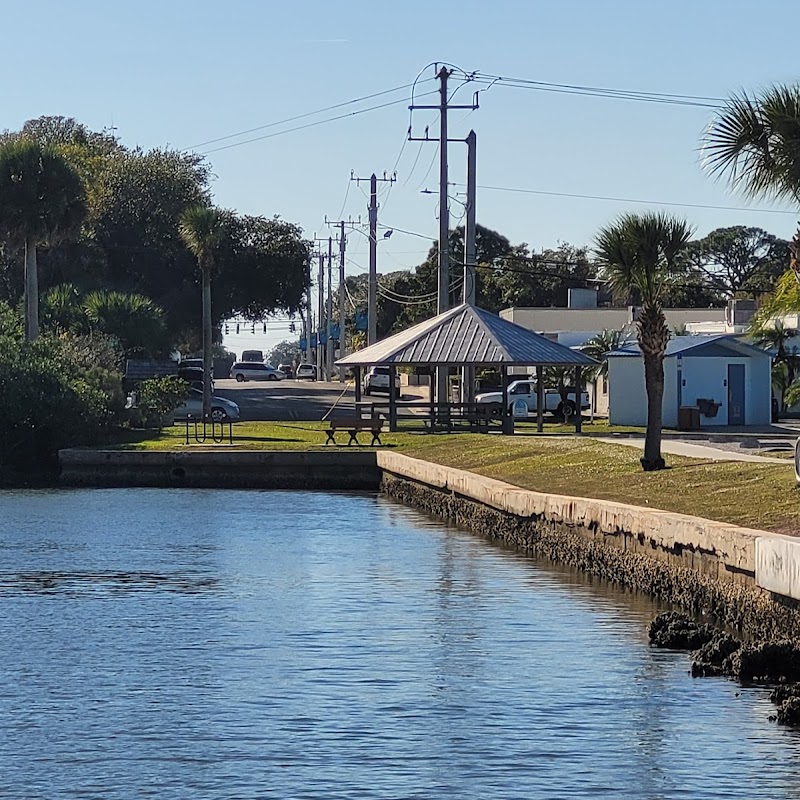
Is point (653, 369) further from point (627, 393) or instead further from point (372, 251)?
point (372, 251)

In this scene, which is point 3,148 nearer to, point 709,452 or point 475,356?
point 475,356

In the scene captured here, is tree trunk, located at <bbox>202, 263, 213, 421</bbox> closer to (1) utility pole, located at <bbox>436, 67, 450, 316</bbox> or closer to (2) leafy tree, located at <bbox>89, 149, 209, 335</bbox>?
(1) utility pole, located at <bbox>436, 67, 450, 316</bbox>

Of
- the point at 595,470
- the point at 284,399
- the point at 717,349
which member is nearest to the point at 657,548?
the point at 595,470

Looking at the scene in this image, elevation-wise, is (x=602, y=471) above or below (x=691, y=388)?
below

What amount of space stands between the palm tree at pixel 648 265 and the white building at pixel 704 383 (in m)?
18.4

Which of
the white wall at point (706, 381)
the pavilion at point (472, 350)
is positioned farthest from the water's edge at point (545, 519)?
the white wall at point (706, 381)

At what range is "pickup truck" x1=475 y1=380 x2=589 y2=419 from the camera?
5509 centimetres

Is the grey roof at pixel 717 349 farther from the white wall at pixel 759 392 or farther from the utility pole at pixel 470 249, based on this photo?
the utility pole at pixel 470 249

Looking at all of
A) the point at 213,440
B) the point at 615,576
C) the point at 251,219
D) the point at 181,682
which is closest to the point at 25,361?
the point at 213,440

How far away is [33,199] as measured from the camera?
53.9 m

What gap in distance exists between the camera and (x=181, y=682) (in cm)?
1619

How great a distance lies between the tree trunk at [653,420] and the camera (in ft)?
93.6

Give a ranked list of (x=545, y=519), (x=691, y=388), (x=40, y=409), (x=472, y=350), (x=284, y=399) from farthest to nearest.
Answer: (x=284, y=399) < (x=691, y=388) < (x=472, y=350) < (x=40, y=409) < (x=545, y=519)

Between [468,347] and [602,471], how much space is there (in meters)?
16.3
